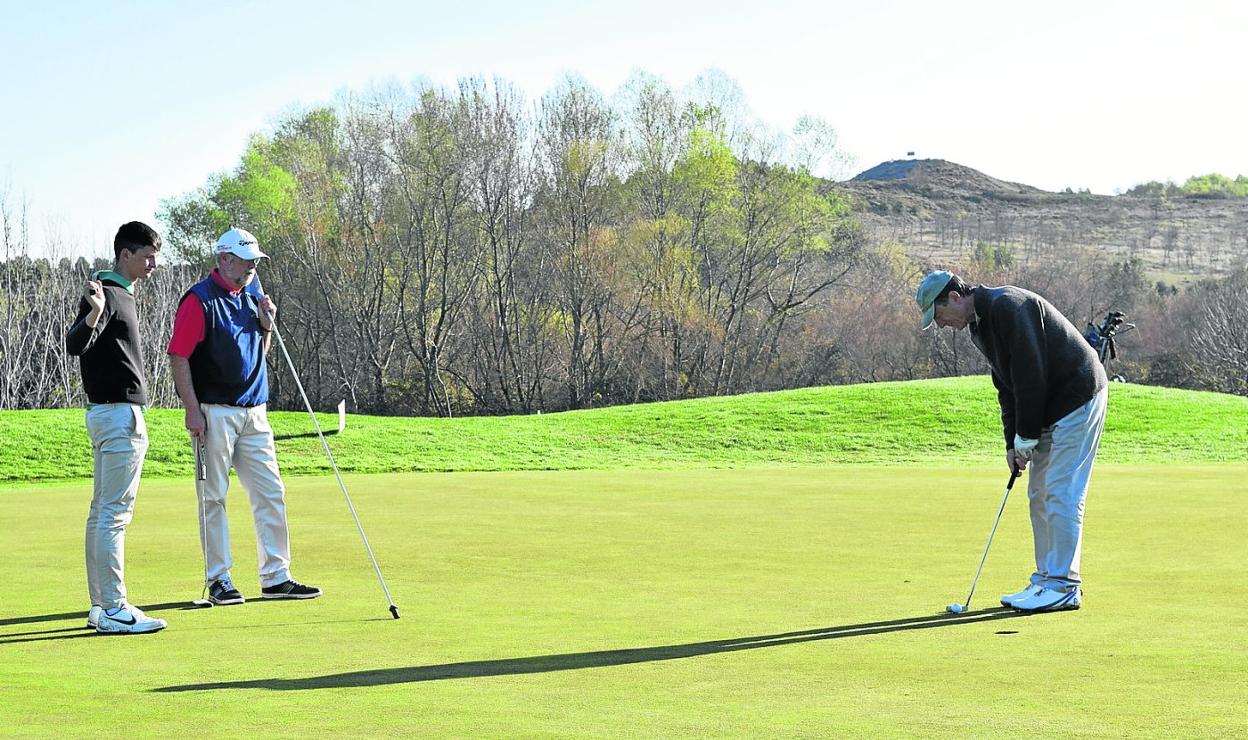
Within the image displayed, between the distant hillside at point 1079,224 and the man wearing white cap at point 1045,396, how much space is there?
390 feet

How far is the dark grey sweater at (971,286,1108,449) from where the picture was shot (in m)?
8.62

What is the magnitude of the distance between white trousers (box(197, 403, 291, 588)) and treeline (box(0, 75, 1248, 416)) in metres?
49.2

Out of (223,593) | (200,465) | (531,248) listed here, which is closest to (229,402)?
(200,465)

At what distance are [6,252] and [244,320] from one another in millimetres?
51722

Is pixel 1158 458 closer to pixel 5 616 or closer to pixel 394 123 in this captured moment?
pixel 5 616

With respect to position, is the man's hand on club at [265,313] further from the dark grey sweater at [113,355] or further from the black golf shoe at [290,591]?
the black golf shoe at [290,591]

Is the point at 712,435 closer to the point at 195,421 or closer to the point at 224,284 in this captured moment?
the point at 224,284

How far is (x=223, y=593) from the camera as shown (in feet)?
30.1

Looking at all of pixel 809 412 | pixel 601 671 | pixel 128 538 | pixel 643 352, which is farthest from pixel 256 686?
pixel 643 352

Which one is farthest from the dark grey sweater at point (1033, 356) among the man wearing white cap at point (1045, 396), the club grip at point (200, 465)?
the club grip at point (200, 465)

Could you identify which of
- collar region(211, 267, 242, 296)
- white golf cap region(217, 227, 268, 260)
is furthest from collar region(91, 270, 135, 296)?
collar region(211, 267, 242, 296)

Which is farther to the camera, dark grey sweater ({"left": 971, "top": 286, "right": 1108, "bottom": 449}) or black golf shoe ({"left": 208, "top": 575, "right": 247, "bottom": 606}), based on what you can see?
black golf shoe ({"left": 208, "top": 575, "right": 247, "bottom": 606})

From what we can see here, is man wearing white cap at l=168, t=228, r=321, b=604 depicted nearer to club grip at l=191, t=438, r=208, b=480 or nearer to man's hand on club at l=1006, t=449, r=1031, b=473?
club grip at l=191, t=438, r=208, b=480

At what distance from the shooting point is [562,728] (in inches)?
209
